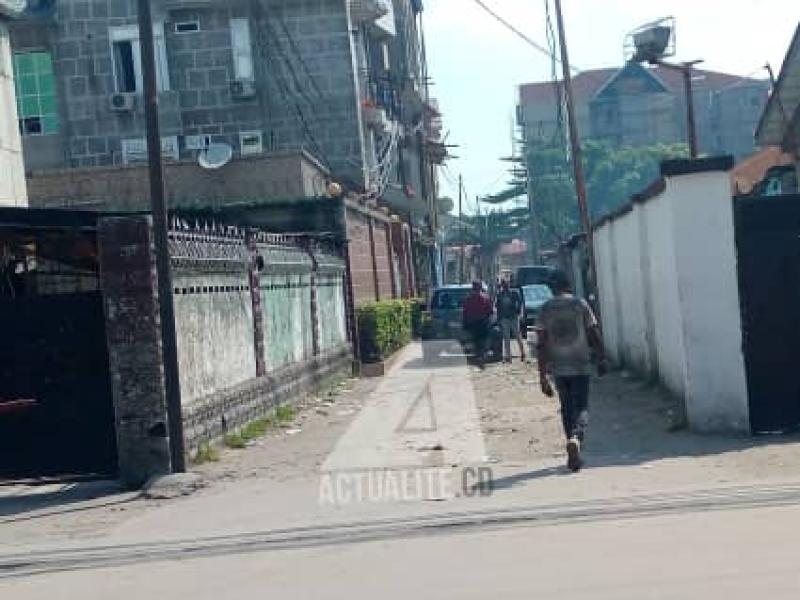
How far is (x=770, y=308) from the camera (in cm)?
1102

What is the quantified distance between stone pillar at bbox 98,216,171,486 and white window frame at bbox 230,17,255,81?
24.5 meters

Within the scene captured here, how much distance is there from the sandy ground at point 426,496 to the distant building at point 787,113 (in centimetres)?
723

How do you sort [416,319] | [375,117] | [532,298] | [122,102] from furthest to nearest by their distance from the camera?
[375,117] → [122,102] → [416,319] → [532,298]

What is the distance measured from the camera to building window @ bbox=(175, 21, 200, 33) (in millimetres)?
34344

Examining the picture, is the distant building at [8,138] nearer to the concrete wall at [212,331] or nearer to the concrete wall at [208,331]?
the concrete wall at [208,331]

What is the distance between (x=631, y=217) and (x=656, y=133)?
265 ft

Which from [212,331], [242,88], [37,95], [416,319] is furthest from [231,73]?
[212,331]

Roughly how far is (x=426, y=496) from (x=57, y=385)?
4.00 metres

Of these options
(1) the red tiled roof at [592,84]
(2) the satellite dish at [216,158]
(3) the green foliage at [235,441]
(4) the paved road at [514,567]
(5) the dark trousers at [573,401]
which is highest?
(1) the red tiled roof at [592,84]

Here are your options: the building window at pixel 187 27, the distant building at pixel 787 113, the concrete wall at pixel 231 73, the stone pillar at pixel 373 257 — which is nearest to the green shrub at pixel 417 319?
the stone pillar at pixel 373 257

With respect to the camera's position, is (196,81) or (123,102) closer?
(123,102)

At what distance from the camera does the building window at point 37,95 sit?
34.6 m

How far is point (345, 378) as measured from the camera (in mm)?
21234

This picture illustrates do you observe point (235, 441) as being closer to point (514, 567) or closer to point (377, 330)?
point (514, 567)
